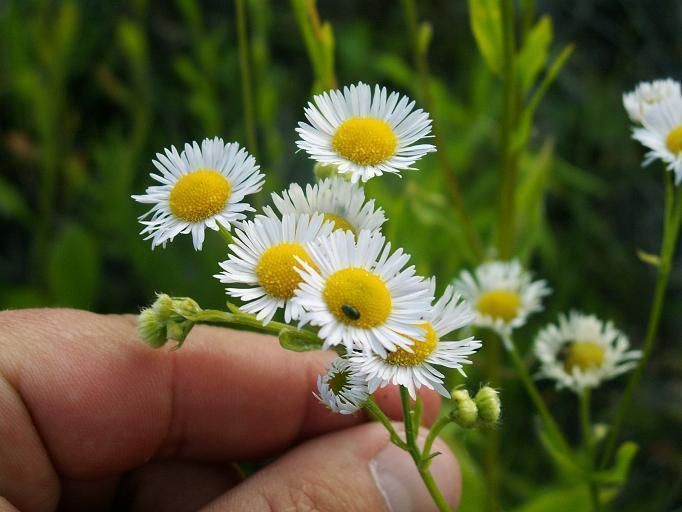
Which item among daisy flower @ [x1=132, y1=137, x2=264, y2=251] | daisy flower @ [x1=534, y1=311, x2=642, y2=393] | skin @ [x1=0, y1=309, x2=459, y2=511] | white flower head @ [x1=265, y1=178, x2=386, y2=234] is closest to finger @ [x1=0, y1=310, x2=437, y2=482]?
skin @ [x1=0, y1=309, x2=459, y2=511]

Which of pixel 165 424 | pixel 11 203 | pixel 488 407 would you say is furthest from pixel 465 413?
pixel 11 203

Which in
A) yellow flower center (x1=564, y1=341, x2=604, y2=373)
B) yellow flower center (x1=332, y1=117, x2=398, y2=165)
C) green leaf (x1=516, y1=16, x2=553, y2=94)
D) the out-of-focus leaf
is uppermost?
green leaf (x1=516, y1=16, x2=553, y2=94)

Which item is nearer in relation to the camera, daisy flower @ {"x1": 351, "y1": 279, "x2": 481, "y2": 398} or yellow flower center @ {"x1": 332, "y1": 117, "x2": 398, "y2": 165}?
daisy flower @ {"x1": 351, "y1": 279, "x2": 481, "y2": 398}

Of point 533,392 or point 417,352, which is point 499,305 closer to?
point 533,392

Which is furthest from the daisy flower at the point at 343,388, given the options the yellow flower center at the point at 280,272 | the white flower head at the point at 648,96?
the white flower head at the point at 648,96

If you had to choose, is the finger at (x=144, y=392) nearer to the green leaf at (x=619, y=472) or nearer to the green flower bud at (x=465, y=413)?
the green leaf at (x=619, y=472)

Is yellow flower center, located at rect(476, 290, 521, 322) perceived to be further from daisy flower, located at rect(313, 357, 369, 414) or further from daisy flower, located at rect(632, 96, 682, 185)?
daisy flower, located at rect(313, 357, 369, 414)
